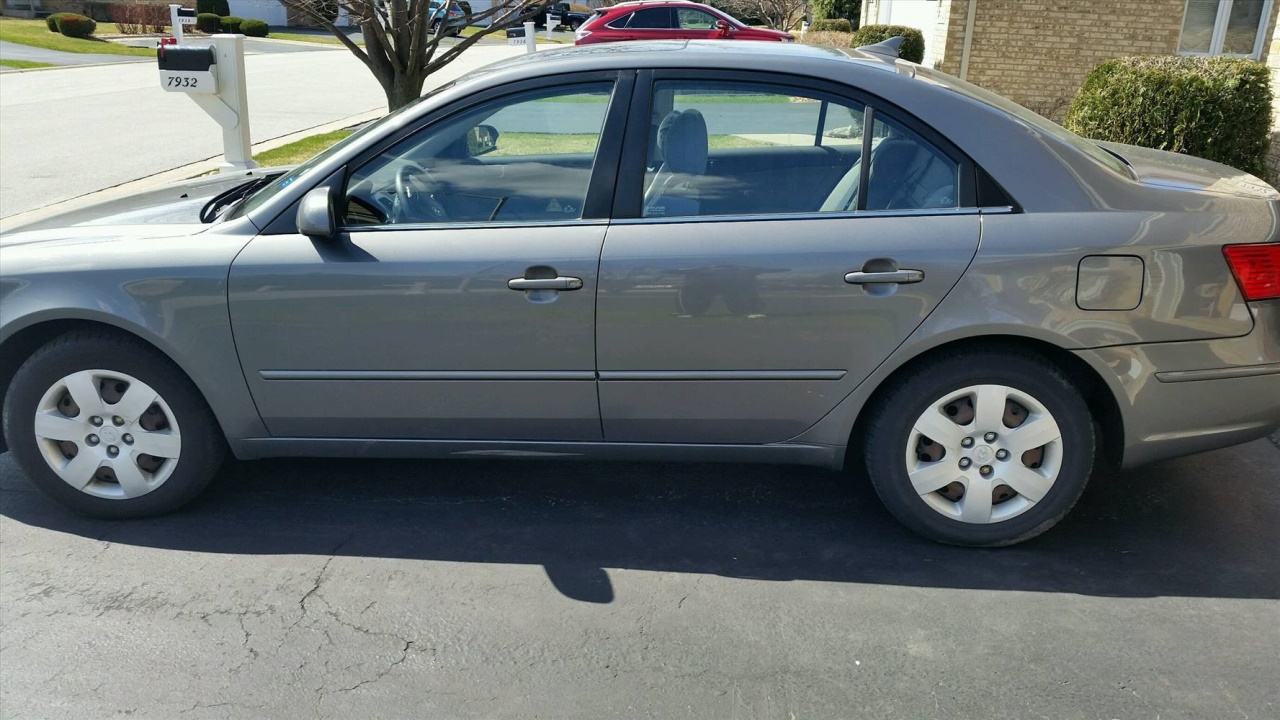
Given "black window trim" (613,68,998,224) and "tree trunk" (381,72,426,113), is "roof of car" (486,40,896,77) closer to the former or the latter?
"black window trim" (613,68,998,224)

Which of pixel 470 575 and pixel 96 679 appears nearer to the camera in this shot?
pixel 96 679

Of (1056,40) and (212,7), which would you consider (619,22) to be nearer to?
(1056,40)

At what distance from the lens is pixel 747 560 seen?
3660 mm

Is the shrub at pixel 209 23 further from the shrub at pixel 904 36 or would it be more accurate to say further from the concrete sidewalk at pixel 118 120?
the shrub at pixel 904 36

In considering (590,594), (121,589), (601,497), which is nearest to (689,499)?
(601,497)

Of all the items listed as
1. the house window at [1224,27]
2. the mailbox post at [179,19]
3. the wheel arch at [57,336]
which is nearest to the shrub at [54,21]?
the mailbox post at [179,19]

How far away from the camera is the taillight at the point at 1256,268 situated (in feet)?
11.3

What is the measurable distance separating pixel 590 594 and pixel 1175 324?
6.95 ft

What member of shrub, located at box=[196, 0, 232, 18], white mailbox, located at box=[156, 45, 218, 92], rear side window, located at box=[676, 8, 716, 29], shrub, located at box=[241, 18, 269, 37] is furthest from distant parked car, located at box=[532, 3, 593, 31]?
white mailbox, located at box=[156, 45, 218, 92]

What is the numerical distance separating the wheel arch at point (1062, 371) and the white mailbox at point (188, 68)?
7.05 metres

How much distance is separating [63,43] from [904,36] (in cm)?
2972

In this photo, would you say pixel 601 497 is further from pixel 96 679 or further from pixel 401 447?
pixel 96 679

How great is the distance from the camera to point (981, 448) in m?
3.56

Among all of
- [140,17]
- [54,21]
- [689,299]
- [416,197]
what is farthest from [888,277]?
[140,17]
